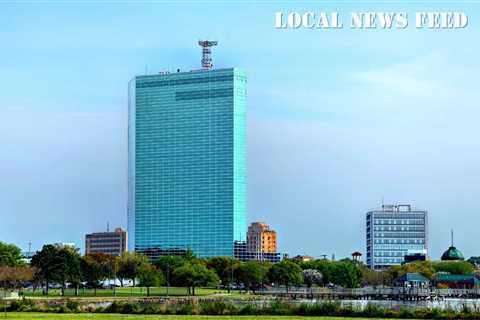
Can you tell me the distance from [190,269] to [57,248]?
21.5 metres

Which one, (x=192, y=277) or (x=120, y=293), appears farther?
(x=192, y=277)

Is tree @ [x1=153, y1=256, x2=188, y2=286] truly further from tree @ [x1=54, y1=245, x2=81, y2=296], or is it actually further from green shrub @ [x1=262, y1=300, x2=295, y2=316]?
green shrub @ [x1=262, y1=300, x2=295, y2=316]

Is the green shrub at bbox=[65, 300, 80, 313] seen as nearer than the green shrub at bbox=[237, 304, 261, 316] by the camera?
No

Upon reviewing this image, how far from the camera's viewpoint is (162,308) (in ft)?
280

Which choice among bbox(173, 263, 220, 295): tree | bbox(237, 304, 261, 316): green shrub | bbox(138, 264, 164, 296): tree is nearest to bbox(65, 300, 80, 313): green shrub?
bbox(237, 304, 261, 316): green shrub

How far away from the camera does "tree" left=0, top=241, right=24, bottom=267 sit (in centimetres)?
17377

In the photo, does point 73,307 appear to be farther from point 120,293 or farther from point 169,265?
point 169,265

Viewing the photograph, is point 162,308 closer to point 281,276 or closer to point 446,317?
point 446,317

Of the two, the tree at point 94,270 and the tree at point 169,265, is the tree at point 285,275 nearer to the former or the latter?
the tree at point 169,265

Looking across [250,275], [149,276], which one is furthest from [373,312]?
[250,275]

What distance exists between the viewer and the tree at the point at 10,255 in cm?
17377

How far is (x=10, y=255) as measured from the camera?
177000mm

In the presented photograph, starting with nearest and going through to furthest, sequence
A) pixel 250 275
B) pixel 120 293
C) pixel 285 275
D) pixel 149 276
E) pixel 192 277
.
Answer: pixel 120 293
pixel 192 277
pixel 149 276
pixel 250 275
pixel 285 275

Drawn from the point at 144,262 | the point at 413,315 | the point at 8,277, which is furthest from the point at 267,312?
the point at 144,262
